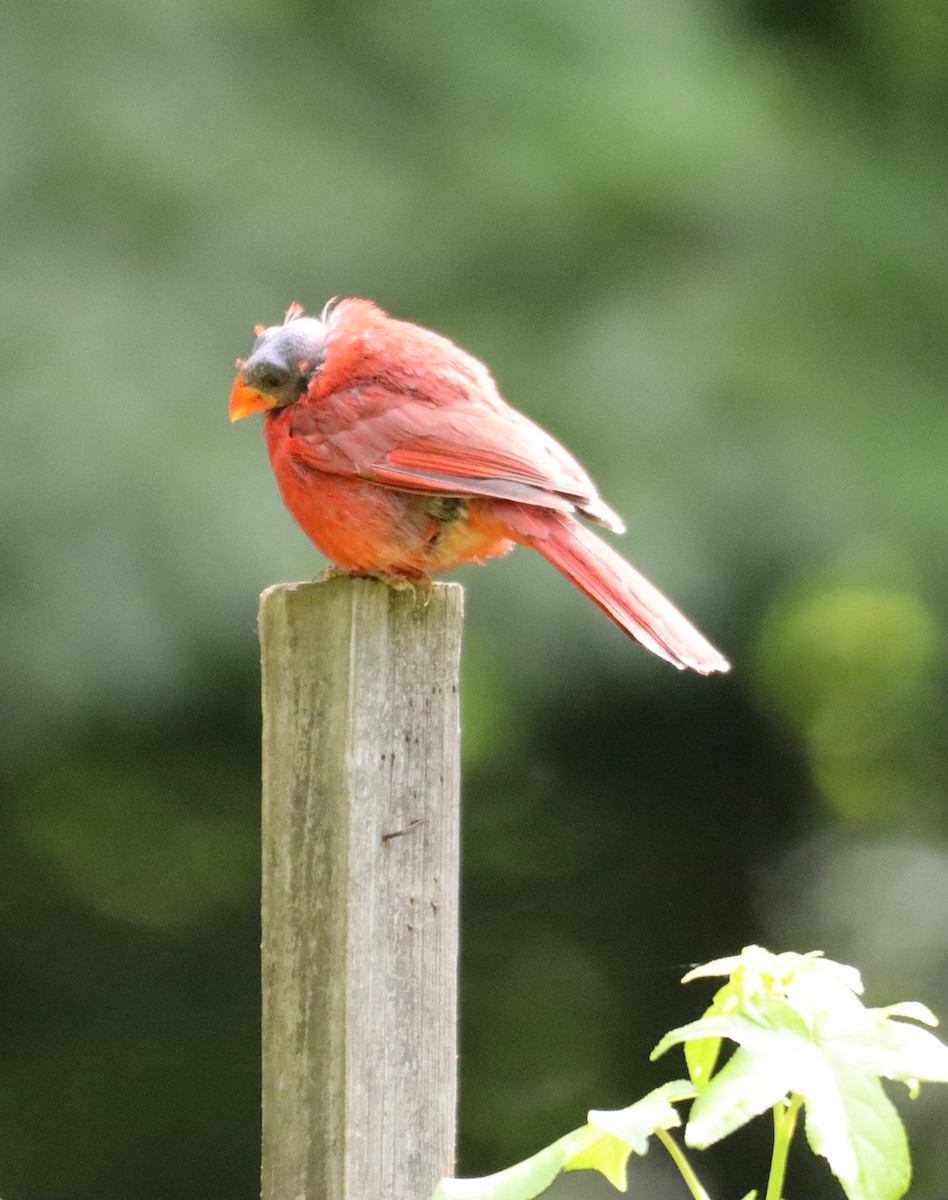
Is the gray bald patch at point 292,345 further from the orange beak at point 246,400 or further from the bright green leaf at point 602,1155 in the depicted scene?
the bright green leaf at point 602,1155

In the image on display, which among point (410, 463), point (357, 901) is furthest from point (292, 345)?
point (357, 901)

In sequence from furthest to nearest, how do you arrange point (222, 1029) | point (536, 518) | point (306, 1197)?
point (222, 1029) → point (536, 518) → point (306, 1197)

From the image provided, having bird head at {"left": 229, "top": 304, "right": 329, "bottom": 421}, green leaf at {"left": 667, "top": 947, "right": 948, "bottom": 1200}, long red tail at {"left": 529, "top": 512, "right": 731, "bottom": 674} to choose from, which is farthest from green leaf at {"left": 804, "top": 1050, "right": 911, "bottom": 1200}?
bird head at {"left": 229, "top": 304, "right": 329, "bottom": 421}

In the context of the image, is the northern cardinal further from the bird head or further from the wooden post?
the wooden post

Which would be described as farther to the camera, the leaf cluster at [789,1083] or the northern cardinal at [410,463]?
the northern cardinal at [410,463]

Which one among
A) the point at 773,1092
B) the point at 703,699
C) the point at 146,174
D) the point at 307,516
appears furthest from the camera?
the point at 703,699

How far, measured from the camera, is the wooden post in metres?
1.65

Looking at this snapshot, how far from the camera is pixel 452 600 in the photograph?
6.30ft

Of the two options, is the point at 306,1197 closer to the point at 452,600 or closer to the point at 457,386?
the point at 452,600

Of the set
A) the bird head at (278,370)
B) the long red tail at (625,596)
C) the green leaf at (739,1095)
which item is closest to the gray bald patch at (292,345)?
the bird head at (278,370)

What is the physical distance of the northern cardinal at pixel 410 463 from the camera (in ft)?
7.84

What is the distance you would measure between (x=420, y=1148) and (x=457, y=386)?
4.23 ft

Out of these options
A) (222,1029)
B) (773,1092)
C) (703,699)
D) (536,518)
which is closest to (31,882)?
(222,1029)

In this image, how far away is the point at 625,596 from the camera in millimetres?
2195
